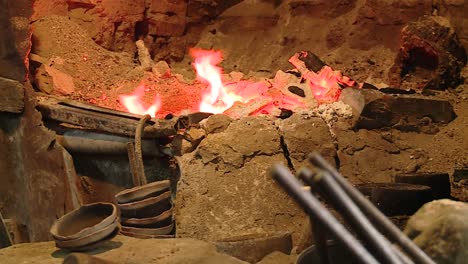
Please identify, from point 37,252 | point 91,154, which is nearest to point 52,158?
point 91,154

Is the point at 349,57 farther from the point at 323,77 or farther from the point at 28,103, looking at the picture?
the point at 28,103

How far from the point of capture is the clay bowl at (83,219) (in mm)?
3492

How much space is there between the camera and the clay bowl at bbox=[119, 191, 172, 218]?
162 inches

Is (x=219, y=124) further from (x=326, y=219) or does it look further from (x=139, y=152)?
(x=326, y=219)

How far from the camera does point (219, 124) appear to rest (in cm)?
509

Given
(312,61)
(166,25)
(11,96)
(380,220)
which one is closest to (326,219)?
(380,220)

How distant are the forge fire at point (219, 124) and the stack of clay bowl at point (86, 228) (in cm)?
1

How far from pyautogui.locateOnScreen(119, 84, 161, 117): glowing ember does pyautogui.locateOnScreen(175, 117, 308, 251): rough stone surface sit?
1.04 m

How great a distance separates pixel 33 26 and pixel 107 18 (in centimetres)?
91

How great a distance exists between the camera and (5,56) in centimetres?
460

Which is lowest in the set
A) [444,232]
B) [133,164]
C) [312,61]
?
[444,232]

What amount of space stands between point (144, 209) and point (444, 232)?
2.63 m

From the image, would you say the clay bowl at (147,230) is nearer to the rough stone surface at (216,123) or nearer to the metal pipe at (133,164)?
the metal pipe at (133,164)

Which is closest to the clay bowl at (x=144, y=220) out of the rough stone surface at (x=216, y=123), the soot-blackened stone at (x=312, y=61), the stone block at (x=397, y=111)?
the rough stone surface at (x=216, y=123)
